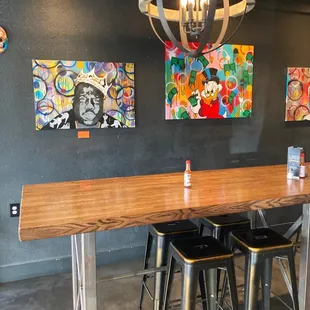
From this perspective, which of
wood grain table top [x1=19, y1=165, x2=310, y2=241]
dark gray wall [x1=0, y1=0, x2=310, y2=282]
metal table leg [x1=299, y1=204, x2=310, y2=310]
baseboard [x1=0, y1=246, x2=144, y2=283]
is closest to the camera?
wood grain table top [x1=19, y1=165, x2=310, y2=241]

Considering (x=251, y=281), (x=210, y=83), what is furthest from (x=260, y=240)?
(x=210, y=83)

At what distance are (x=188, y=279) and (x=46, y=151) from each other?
1.71 meters

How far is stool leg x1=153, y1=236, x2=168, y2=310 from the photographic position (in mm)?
1979

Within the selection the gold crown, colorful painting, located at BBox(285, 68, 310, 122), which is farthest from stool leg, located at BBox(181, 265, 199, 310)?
colorful painting, located at BBox(285, 68, 310, 122)

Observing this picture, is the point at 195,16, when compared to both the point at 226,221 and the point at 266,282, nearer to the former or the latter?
the point at 226,221

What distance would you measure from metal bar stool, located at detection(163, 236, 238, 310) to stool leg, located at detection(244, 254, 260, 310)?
0.36 feet

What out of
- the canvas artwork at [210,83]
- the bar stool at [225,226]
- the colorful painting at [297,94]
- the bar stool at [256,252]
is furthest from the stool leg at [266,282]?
the colorful painting at [297,94]

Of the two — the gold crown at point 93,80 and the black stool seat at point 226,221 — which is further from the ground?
the gold crown at point 93,80

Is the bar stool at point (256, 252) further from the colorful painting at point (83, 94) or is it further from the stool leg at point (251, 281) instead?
the colorful painting at point (83, 94)

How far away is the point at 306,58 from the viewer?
3.54 m

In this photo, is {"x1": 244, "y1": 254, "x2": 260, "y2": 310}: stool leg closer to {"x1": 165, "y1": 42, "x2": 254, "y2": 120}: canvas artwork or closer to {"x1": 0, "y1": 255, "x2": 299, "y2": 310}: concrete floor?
{"x1": 0, "y1": 255, "x2": 299, "y2": 310}: concrete floor

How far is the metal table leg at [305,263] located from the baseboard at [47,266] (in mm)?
1560

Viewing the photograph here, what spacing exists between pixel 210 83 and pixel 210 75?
0.07 meters

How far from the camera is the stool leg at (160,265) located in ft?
6.49
